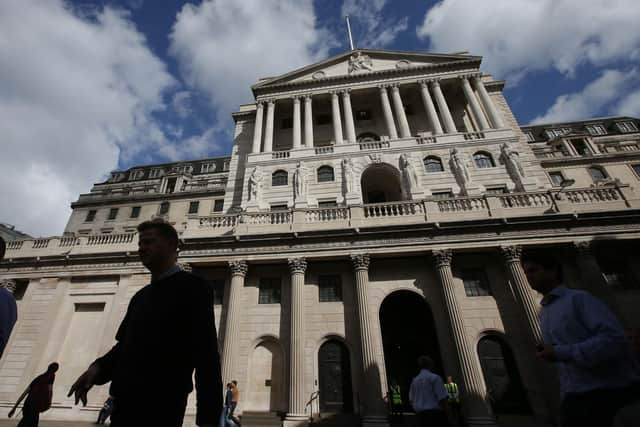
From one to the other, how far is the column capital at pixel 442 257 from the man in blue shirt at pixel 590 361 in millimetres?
12282

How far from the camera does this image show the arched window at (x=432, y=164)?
71.7 ft

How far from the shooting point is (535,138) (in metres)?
41.7

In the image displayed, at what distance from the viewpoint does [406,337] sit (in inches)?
645

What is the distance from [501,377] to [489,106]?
2081 cm

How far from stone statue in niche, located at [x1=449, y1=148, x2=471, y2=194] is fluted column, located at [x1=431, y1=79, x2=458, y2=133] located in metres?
3.13

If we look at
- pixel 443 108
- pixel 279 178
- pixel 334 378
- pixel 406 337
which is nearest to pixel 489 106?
pixel 443 108

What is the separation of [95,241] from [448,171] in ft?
81.0

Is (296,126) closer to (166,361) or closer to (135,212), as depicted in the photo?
(166,361)

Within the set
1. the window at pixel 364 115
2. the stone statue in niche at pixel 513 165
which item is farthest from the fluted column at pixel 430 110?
the window at pixel 364 115

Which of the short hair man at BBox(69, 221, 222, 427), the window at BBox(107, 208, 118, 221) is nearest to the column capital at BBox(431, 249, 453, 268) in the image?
the short hair man at BBox(69, 221, 222, 427)

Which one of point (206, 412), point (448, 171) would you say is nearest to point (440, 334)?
point (448, 171)

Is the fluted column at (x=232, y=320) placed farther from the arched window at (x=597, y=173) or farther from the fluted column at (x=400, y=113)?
the arched window at (x=597, y=173)

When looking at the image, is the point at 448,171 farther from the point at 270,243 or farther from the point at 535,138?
the point at 535,138

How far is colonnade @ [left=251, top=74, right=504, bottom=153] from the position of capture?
961 inches
